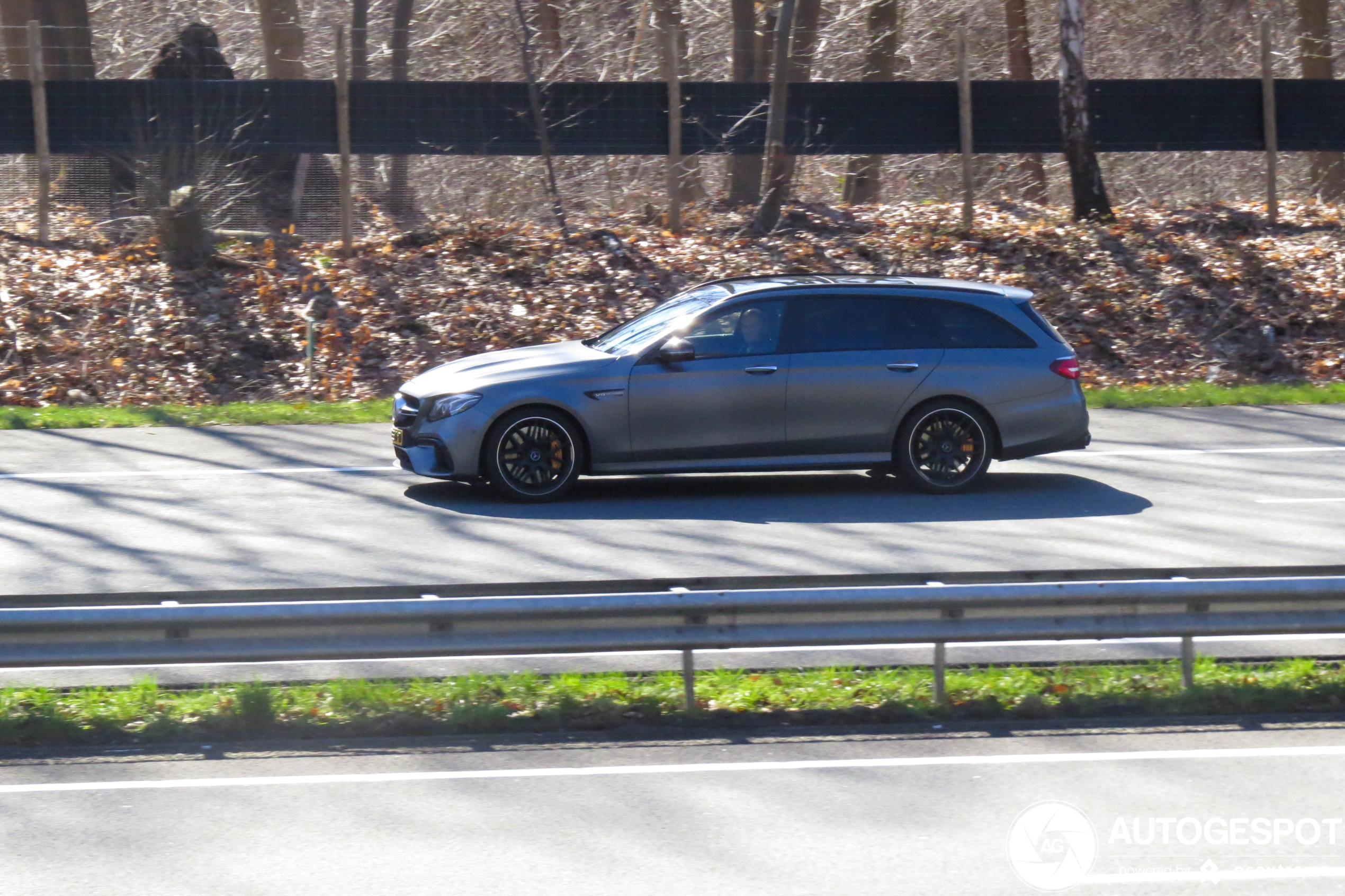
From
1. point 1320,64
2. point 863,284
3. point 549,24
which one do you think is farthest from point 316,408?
point 1320,64

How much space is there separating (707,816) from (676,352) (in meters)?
6.03

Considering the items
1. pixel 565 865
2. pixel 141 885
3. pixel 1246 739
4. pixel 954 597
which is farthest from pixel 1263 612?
pixel 141 885

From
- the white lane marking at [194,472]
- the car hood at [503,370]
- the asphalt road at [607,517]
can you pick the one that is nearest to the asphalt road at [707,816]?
the asphalt road at [607,517]

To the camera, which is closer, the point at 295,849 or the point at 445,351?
the point at 295,849

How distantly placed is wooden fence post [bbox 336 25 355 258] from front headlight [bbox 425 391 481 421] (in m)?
9.99

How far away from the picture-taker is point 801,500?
36.4ft

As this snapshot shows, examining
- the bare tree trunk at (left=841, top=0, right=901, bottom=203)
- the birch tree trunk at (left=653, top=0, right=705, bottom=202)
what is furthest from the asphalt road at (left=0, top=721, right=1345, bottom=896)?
the bare tree trunk at (left=841, top=0, right=901, bottom=203)

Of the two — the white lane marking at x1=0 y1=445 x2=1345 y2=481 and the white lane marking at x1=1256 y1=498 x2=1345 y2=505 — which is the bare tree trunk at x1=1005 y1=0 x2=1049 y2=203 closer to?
the white lane marking at x1=0 y1=445 x2=1345 y2=481

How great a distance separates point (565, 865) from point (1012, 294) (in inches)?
311

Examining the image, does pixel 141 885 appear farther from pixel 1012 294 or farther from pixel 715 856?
pixel 1012 294

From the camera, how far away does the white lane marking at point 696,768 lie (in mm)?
5430

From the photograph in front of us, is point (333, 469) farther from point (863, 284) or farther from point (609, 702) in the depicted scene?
point (609, 702)

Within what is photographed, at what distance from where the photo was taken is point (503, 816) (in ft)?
16.7

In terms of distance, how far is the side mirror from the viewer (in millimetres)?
10750
